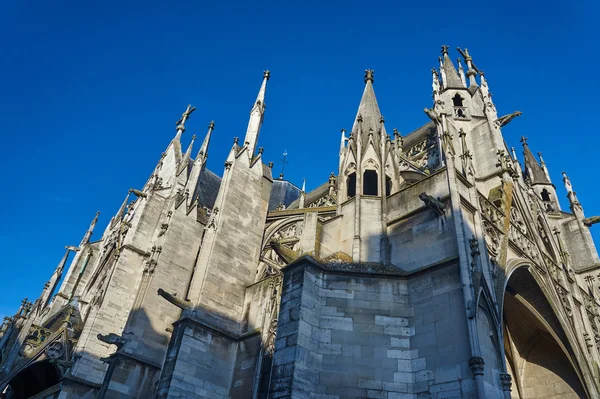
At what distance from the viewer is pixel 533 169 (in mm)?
22703

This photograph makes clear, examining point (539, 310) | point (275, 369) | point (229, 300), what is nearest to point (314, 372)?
point (275, 369)

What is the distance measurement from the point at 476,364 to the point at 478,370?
9 cm

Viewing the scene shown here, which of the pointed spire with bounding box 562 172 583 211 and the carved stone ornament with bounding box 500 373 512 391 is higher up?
the pointed spire with bounding box 562 172 583 211

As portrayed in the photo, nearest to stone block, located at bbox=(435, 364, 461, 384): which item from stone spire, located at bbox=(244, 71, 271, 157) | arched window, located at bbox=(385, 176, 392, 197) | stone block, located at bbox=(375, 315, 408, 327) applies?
stone block, located at bbox=(375, 315, 408, 327)

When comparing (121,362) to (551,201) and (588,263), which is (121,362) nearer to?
(588,263)

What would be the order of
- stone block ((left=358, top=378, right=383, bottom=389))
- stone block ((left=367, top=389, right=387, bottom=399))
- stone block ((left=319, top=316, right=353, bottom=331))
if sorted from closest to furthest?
stone block ((left=367, top=389, right=387, bottom=399)) → stone block ((left=358, top=378, right=383, bottom=389)) → stone block ((left=319, top=316, right=353, bottom=331))

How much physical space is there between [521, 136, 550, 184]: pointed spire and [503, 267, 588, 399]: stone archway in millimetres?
11420

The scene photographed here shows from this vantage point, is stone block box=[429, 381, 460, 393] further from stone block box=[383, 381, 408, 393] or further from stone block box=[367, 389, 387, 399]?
stone block box=[367, 389, 387, 399]

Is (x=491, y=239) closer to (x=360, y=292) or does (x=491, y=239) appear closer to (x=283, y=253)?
(x=360, y=292)

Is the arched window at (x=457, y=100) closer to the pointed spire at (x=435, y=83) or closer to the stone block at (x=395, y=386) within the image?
the pointed spire at (x=435, y=83)

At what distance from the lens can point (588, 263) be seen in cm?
1683

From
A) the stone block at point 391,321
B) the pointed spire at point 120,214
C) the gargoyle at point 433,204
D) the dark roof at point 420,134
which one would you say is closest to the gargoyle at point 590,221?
the dark roof at point 420,134

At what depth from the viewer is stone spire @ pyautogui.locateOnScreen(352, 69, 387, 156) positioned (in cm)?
1223

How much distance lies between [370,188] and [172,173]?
1474 centimetres
